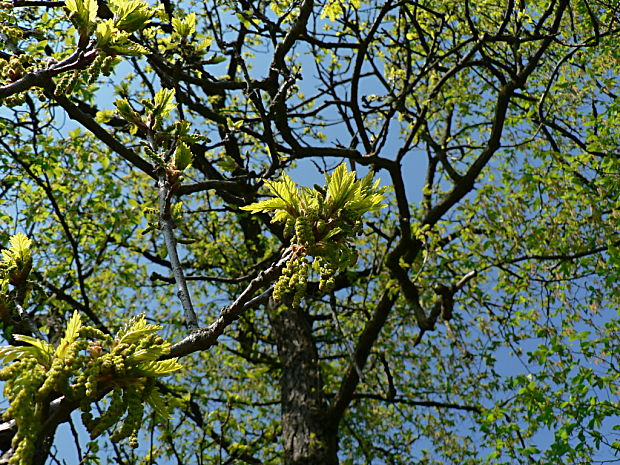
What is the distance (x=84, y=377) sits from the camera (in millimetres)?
1197

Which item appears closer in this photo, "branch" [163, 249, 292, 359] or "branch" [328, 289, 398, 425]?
"branch" [163, 249, 292, 359]

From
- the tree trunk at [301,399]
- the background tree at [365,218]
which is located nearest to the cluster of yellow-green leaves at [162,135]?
the background tree at [365,218]

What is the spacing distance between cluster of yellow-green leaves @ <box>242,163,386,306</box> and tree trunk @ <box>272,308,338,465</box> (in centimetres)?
Result: 478

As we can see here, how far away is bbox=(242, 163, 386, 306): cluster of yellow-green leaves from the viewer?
1.54m

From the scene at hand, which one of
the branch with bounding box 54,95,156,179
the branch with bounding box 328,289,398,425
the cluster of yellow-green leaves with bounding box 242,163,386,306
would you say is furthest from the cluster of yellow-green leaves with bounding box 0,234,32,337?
the branch with bounding box 328,289,398,425

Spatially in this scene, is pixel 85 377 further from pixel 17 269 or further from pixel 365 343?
pixel 365 343

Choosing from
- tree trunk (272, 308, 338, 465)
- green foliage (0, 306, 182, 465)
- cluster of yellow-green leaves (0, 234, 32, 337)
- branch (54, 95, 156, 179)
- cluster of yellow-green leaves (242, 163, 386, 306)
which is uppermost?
tree trunk (272, 308, 338, 465)

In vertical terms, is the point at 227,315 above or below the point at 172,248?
below

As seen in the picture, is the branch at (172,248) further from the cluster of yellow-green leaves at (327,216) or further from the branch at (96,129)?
the cluster of yellow-green leaves at (327,216)

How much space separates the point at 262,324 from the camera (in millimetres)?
8719

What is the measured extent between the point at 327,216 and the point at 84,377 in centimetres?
75

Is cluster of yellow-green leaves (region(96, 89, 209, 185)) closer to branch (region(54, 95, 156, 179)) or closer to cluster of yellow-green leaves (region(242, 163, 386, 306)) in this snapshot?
branch (region(54, 95, 156, 179))

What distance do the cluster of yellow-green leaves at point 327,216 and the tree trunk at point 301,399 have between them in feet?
15.7

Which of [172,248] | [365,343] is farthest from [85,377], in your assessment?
[365,343]
